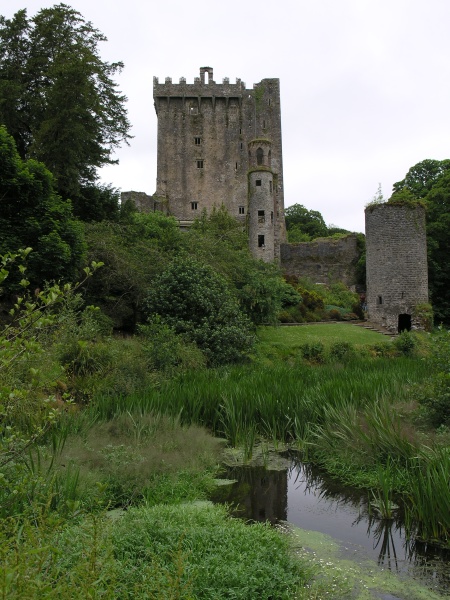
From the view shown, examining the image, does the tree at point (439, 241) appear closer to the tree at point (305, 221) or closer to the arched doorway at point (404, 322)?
the arched doorway at point (404, 322)

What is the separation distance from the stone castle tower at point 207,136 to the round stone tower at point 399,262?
1607 centimetres

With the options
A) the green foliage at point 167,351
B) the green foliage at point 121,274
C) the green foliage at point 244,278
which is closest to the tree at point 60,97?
the green foliage at point 121,274

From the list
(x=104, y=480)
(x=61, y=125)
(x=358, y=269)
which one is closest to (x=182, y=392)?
(x=104, y=480)

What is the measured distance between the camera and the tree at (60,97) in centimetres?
1775

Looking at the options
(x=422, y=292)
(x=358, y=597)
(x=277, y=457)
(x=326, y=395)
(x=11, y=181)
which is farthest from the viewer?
(x=422, y=292)

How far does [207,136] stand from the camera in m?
41.6

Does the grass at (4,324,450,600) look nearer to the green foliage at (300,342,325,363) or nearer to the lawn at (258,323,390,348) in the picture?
the green foliage at (300,342,325,363)

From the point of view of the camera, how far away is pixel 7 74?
19844 mm

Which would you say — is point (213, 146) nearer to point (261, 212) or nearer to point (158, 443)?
point (261, 212)

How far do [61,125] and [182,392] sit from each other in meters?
12.4

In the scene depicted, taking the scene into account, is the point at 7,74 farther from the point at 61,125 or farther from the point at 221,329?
the point at 221,329

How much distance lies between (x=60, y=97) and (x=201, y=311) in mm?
9196

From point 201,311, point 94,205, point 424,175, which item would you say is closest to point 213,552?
point 201,311

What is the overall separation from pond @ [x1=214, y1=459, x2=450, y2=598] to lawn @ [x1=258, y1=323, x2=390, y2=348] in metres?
10.6
